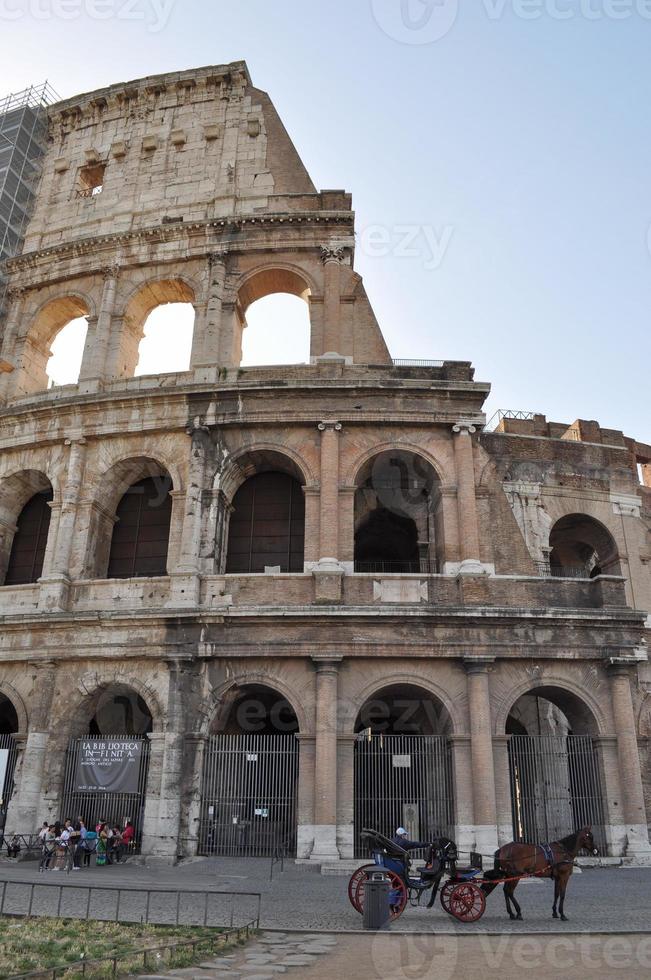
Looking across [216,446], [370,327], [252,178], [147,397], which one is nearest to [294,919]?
[216,446]

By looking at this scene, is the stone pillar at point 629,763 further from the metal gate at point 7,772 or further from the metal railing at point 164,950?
the metal gate at point 7,772

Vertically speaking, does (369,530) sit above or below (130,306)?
below

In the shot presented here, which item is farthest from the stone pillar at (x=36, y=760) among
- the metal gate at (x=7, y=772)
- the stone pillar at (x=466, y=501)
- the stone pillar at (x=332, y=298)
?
the stone pillar at (x=332, y=298)

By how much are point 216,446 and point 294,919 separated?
11071 millimetres

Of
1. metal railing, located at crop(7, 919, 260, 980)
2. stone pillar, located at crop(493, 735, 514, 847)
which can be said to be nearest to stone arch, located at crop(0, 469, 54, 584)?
stone pillar, located at crop(493, 735, 514, 847)

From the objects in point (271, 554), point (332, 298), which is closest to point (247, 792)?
point (271, 554)

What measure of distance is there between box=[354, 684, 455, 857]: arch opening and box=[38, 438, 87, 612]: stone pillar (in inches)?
287

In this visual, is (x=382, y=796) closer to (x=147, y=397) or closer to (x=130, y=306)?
(x=147, y=397)

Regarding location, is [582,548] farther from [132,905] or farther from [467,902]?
[132,905]

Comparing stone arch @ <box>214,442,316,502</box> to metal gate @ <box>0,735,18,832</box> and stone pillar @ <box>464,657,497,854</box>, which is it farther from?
metal gate @ <box>0,735,18,832</box>

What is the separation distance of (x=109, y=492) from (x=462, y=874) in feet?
41.5

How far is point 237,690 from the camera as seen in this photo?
1588cm

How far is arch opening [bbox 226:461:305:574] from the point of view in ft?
59.4

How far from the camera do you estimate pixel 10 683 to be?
1670 cm
